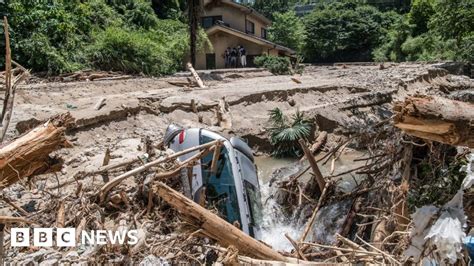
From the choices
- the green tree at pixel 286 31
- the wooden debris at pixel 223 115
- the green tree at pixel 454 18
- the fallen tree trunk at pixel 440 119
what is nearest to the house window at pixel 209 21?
the green tree at pixel 286 31

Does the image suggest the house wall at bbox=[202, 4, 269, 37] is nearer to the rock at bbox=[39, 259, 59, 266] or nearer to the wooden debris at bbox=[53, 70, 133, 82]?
the wooden debris at bbox=[53, 70, 133, 82]

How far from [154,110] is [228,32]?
61.9 ft

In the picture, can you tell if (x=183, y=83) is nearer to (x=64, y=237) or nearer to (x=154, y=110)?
(x=154, y=110)

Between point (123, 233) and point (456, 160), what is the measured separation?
3609 mm

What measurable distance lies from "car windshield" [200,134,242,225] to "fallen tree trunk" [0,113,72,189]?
262cm

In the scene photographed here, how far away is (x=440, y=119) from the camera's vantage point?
3555mm

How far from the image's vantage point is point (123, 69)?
796 inches

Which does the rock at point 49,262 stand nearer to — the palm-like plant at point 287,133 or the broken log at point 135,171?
the broken log at point 135,171

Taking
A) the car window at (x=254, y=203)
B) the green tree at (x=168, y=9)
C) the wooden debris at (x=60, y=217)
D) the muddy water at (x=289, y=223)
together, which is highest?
the green tree at (x=168, y=9)

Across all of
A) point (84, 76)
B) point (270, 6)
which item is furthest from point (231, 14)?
point (270, 6)

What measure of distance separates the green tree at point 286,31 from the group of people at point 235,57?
12.2 meters

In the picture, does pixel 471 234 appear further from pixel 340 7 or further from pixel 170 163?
pixel 340 7

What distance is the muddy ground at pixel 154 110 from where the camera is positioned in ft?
29.2

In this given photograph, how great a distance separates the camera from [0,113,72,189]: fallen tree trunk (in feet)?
11.4
